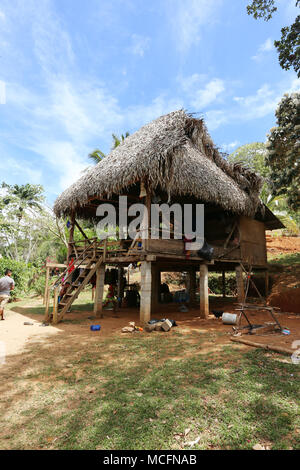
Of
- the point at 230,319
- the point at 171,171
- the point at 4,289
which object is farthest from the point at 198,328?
the point at 4,289

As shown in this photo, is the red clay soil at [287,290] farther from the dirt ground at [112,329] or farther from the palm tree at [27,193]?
the palm tree at [27,193]

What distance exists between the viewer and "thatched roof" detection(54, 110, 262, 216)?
7660mm

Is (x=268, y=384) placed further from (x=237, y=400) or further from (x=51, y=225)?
(x=51, y=225)

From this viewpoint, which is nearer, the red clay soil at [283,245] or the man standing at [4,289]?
the man standing at [4,289]

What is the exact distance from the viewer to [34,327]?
7598 millimetres

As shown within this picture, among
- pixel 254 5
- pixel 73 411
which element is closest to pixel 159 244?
pixel 73 411

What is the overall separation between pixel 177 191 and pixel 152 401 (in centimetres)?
637

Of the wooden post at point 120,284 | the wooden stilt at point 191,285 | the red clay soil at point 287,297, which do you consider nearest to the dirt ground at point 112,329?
the red clay soil at point 287,297

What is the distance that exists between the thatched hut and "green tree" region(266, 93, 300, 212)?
1.61 meters

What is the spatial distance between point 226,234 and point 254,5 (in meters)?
8.12

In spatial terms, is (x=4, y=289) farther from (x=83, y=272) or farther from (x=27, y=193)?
(x=27, y=193)

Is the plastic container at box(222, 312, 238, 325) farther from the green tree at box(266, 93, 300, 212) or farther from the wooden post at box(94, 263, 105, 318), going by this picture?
the green tree at box(266, 93, 300, 212)

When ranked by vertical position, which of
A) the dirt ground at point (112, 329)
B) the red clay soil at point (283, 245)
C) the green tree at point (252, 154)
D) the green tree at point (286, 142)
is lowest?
the dirt ground at point (112, 329)

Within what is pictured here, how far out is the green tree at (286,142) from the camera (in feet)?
37.9
